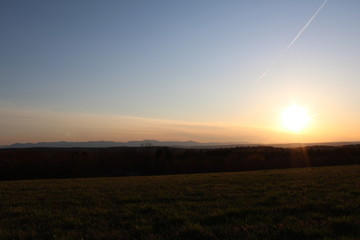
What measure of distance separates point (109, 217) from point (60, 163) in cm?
5959

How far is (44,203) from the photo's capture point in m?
13.1

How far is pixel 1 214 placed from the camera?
10656 millimetres

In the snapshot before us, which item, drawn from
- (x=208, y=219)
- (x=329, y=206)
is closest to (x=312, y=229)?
(x=208, y=219)

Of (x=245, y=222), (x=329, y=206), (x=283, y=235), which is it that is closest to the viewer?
(x=283, y=235)

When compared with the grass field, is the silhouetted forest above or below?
below

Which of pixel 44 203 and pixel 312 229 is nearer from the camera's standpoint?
pixel 312 229

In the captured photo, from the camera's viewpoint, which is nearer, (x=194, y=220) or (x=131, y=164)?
(x=194, y=220)

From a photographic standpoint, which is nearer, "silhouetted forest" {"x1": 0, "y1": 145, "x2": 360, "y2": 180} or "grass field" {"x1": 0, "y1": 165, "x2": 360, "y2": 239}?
"grass field" {"x1": 0, "y1": 165, "x2": 360, "y2": 239}

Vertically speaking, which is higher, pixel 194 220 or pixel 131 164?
pixel 194 220

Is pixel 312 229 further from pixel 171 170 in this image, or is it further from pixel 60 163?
pixel 60 163

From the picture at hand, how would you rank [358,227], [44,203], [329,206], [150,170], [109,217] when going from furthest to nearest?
[150,170]
[44,203]
[329,206]
[109,217]
[358,227]

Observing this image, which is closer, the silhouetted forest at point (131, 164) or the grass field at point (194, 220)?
the grass field at point (194, 220)

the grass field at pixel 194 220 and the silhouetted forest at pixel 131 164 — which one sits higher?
the grass field at pixel 194 220

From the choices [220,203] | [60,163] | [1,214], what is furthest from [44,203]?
[60,163]
